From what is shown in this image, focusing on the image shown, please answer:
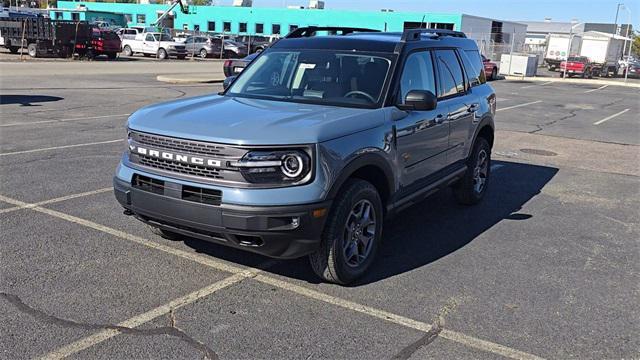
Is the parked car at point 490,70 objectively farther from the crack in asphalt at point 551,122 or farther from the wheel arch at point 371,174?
the wheel arch at point 371,174

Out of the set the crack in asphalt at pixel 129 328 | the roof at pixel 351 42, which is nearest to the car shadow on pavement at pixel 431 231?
the crack in asphalt at pixel 129 328

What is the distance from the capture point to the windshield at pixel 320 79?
4949 millimetres

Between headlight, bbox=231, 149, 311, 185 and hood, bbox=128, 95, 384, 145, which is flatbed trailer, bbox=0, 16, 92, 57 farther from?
headlight, bbox=231, 149, 311, 185

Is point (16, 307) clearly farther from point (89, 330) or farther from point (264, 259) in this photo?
point (264, 259)

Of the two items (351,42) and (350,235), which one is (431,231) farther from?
(351,42)

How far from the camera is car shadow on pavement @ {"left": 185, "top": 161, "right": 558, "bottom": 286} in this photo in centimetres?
486

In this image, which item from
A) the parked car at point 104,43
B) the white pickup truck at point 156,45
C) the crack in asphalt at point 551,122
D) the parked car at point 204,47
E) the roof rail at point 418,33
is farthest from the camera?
the parked car at point 204,47

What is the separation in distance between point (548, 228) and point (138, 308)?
4.36m

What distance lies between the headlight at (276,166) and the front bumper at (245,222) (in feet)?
0.63

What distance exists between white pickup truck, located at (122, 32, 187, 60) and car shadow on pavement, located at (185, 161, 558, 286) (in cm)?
3640

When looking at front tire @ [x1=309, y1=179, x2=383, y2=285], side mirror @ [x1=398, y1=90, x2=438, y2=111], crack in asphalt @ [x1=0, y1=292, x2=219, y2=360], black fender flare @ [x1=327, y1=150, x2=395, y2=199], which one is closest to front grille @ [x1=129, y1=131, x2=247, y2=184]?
black fender flare @ [x1=327, y1=150, x2=395, y2=199]

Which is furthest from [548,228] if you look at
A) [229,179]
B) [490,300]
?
[229,179]

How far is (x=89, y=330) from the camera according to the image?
360 cm

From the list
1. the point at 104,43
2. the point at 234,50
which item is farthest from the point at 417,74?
the point at 234,50
